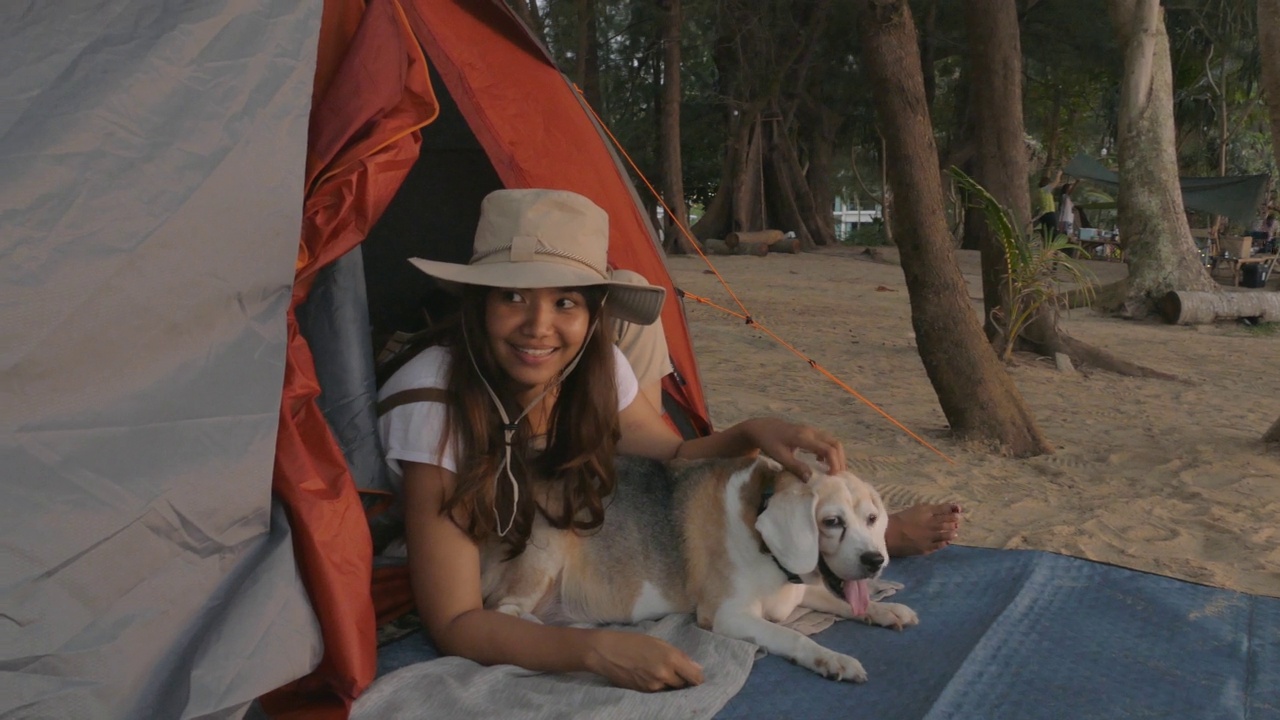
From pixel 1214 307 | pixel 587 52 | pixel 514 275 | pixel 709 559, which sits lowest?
pixel 709 559

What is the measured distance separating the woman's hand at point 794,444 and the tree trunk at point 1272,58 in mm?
4511

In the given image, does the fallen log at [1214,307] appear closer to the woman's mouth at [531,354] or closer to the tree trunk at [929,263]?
the tree trunk at [929,263]

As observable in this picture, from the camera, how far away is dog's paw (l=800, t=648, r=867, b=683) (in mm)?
2387

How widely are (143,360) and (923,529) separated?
7.66 feet

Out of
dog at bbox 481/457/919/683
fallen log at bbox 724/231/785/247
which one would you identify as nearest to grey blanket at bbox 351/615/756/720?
dog at bbox 481/457/919/683

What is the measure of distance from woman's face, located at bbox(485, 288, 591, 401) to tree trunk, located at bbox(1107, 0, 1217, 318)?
407 inches

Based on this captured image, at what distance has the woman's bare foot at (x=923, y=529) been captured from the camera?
313 centimetres

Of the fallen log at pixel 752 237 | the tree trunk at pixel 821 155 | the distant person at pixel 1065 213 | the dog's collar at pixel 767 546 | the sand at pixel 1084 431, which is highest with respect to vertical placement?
the tree trunk at pixel 821 155

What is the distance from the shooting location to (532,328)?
2.37 m

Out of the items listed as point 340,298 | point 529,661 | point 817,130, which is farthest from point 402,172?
point 817,130

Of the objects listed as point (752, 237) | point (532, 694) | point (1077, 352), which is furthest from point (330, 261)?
point (752, 237)

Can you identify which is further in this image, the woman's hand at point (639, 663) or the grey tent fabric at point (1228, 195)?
the grey tent fabric at point (1228, 195)

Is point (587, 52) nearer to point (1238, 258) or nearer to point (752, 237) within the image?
point (752, 237)

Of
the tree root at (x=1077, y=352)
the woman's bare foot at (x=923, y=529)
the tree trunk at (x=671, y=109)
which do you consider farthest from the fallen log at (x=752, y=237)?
the woman's bare foot at (x=923, y=529)
